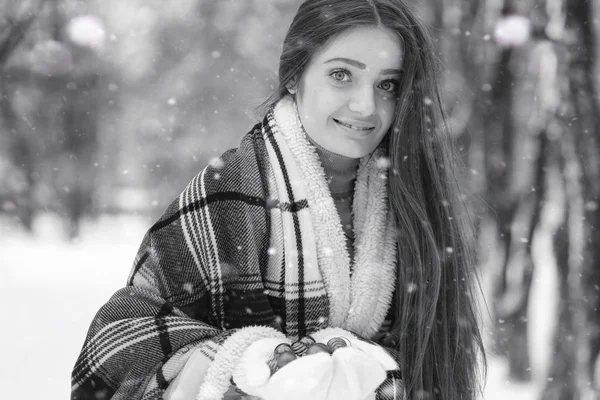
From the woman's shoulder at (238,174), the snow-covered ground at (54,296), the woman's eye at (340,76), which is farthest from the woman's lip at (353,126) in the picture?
the snow-covered ground at (54,296)

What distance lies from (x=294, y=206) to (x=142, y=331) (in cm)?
56

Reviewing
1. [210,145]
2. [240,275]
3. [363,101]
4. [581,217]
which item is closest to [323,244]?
[240,275]

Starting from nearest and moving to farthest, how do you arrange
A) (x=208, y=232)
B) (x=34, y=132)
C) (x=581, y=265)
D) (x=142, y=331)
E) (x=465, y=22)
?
(x=142, y=331) → (x=208, y=232) → (x=581, y=265) → (x=465, y=22) → (x=34, y=132)

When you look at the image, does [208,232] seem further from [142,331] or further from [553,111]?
[553,111]

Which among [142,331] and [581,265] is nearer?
[142,331]

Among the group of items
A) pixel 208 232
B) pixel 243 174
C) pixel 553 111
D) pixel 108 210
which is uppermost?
pixel 553 111

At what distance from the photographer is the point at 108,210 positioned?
8438 mm

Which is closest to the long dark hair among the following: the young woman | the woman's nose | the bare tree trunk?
the young woman

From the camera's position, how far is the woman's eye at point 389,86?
75.1 inches

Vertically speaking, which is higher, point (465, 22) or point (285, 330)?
point (465, 22)

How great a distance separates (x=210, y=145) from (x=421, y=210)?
16.2 feet

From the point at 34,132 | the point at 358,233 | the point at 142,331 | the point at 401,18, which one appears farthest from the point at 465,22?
the point at 34,132

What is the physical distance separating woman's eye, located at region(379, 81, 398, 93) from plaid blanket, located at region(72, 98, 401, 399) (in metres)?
0.28

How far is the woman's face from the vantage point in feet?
5.97
